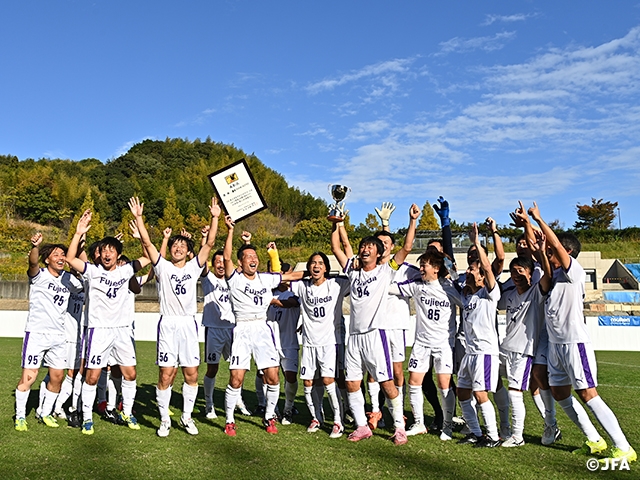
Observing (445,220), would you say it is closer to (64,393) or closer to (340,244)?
(340,244)

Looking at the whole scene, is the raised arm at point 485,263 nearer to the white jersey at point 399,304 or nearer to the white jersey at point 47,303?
the white jersey at point 399,304

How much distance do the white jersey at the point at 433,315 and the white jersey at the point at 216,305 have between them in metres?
2.89

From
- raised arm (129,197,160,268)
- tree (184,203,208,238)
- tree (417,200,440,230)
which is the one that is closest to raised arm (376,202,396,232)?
raised arm (129,197,160,268)

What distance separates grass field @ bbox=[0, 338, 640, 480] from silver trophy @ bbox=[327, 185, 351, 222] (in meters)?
2.65

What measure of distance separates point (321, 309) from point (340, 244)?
3.05ft

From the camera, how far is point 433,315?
20.7 feet

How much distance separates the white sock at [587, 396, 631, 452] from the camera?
5.06 meters

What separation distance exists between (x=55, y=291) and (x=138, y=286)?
1.01 metres

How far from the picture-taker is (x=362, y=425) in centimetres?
609

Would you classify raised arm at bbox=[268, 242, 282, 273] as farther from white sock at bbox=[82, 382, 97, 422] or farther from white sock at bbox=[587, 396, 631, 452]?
white sock at bbox=[587, 396, 631, 452]

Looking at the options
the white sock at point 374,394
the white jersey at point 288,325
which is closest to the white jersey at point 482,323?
the white sock at point 374,394

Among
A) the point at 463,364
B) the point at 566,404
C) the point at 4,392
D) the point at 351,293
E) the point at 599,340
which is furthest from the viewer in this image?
the point at 599,340

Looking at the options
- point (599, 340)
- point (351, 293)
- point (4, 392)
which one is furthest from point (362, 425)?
point (599, 340)

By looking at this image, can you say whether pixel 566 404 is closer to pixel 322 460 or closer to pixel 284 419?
pixel 322 460
